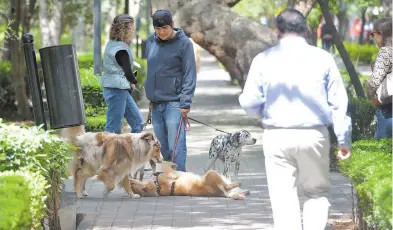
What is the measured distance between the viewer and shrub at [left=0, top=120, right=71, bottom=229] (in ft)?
26.7

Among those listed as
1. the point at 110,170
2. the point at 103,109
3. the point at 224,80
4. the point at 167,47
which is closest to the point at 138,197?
the point at 110,170

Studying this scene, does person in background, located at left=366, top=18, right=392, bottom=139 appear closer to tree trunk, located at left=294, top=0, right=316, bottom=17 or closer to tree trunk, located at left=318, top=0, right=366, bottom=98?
tree trunk, located at left=318, top=0, right=366, bottom=98

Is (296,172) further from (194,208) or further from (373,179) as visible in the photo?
(194,208)

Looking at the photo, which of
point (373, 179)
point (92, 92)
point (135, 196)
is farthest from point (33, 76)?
point (92, 92)

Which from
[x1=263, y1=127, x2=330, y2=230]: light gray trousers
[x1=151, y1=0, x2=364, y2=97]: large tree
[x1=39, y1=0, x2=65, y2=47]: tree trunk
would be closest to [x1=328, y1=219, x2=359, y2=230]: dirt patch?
[x1=263, y1=127, x2=330, y2=230]: light gray trousers

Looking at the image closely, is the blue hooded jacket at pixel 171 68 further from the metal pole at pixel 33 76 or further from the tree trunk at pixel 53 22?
the tree trunk at pixel 53 22

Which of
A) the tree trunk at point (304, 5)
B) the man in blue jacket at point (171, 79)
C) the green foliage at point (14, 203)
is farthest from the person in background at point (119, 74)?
the tree trunk at point (304, 5)

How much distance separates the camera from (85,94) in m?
18.9

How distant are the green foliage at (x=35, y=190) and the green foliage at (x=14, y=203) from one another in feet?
0.20

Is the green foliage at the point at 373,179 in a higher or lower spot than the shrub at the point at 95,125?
higher

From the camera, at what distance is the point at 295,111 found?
7531 millimetres

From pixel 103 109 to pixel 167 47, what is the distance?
679 cm

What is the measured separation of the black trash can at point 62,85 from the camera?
10.7 meters

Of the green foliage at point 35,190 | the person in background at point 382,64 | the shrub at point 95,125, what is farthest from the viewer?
the shrub at point 95,125
